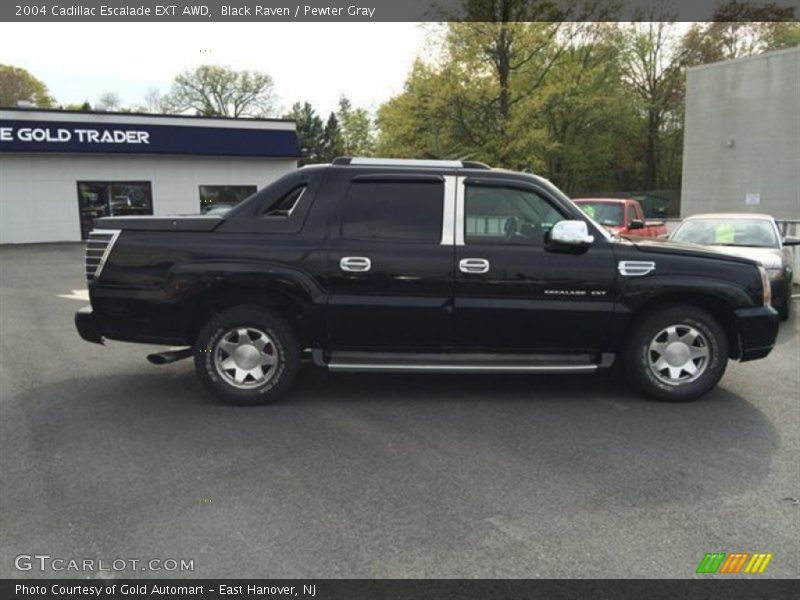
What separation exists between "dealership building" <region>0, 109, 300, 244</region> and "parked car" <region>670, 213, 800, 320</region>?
16983 mm

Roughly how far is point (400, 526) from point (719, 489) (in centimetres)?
196

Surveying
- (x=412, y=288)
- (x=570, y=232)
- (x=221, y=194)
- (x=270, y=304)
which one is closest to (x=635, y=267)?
(x=570, y=232)

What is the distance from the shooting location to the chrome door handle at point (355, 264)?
5.33 metres

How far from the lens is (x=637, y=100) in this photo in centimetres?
4584

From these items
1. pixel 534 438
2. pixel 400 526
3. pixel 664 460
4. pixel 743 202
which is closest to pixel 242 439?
pixel 400 526

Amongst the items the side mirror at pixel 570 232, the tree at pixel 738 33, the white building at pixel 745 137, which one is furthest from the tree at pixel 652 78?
the side mirror at pixel 570 232

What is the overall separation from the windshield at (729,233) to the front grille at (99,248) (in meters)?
8.13

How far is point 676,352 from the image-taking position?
5520mm

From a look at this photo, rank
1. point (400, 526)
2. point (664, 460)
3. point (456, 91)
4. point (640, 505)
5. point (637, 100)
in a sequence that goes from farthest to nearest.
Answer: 1. point (637, 100)
2. point (456, 91)
3. point (664, 460)
4. point (640, 505)
5. point (400, 526)

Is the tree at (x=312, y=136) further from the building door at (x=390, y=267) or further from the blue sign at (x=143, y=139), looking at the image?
the building door at (x=390, y=267)

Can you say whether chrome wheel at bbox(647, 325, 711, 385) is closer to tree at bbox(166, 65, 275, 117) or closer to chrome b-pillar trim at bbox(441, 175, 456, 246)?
chrome b-pillar trim at bbox(441, 175, 456, 246)

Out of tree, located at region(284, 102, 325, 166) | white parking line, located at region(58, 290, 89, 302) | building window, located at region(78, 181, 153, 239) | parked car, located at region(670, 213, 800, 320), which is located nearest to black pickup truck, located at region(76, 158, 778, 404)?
parked car, located at region(670, 213, 800, 320)

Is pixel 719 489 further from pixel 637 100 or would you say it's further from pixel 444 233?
pixel 637 100
